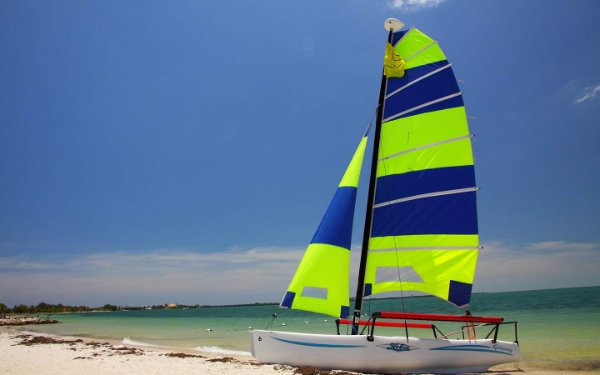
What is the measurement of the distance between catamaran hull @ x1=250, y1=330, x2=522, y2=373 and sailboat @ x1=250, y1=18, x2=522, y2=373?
3 centimetres

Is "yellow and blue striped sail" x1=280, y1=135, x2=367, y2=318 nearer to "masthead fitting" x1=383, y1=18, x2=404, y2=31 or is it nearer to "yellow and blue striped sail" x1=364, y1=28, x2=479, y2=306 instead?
"yellow and blue striped sail" x1=364, y1=28, x2=479, y2=306

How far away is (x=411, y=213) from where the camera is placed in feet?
42.2

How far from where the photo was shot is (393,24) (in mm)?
14156

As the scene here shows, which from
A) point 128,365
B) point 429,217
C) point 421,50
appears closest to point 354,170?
point 429,217

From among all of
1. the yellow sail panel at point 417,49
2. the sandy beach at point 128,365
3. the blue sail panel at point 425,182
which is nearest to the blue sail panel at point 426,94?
the yellow sail panel at point 417,49

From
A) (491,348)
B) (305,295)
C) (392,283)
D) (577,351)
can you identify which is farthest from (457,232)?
(577,351)

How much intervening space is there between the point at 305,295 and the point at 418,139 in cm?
643

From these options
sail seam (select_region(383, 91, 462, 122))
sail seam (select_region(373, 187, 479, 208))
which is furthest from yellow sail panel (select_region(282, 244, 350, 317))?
sail seam (select_region(383, 91, 462, 122))

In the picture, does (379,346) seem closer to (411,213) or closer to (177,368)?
(411,213)

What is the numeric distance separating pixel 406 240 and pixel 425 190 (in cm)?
179

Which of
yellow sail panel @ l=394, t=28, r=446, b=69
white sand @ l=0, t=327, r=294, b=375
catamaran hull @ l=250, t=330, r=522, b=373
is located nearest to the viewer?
catamaran hull @ l=250, t=330, r=522, b=373

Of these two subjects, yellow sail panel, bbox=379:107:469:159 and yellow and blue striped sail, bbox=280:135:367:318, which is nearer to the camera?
yellow and blue striped sail, bbox=280:135:367:318

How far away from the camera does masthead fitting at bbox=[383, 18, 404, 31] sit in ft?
46.2

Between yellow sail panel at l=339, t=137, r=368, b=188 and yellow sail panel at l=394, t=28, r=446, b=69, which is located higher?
yellow sail panel at l=394, t=28, r=446, b=69
